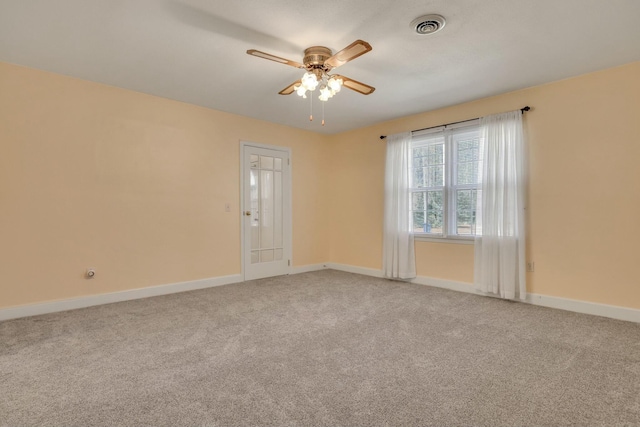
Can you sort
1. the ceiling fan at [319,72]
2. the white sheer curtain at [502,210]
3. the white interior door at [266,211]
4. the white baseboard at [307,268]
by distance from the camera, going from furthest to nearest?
the white baseboard at [307,268], the white interior door at [266,211], the white sheer curtain at [502,210], the ceiling fan at [319,72]

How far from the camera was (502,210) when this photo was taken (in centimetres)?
379

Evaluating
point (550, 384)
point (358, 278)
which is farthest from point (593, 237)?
point (358, 278)

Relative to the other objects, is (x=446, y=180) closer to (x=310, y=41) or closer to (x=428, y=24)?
(x=428, y=24)

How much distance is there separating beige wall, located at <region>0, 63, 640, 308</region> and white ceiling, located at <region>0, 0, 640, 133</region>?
0.32 meters

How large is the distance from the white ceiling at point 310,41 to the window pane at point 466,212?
1.30 metres

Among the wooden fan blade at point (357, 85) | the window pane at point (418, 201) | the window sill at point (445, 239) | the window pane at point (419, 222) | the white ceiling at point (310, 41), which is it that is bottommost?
the window sill at point (445, 239)

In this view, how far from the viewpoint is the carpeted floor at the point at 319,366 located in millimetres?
1652

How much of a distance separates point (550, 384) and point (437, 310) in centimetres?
150

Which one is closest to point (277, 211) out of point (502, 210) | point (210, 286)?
point (210, 286)

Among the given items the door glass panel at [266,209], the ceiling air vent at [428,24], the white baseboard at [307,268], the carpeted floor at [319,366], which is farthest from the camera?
the white baseboard at [307,268]

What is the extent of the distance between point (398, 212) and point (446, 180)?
84 centimetres

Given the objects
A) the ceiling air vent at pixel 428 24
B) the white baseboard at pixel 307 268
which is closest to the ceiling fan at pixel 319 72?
the ceiling air vent at pixel 428 24

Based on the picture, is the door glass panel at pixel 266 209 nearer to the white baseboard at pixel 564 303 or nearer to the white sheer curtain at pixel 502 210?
the white baseboard at pixel 564 303

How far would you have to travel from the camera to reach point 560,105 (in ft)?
11.5
